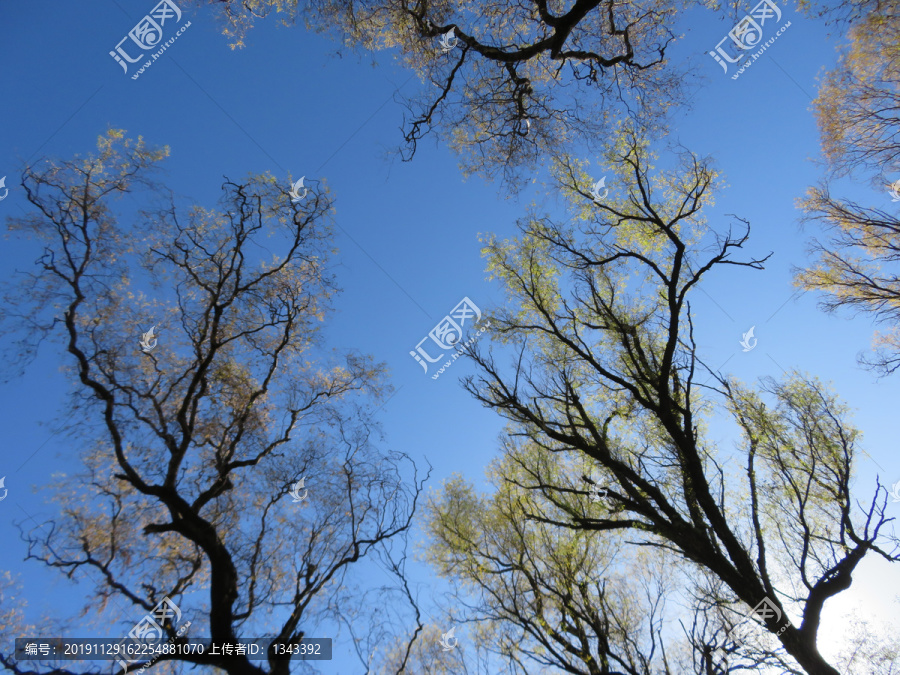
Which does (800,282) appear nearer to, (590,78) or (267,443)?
(590,78)

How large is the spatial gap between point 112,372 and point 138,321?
1.32 m

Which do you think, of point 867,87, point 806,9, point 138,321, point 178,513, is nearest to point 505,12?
point 806,9
